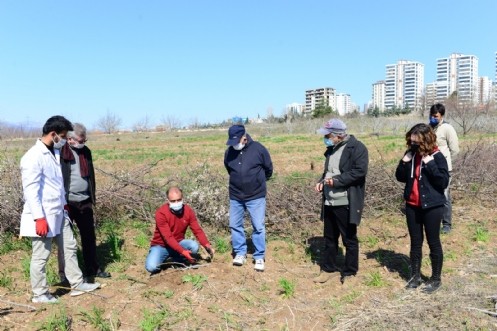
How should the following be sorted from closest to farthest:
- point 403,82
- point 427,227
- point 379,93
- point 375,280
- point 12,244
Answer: point 427,227
point 375,280
point 12,244
point 403,82
point 379,93

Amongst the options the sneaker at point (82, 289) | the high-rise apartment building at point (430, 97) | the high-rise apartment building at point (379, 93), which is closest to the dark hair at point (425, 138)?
the sneaker at point (82, 289)

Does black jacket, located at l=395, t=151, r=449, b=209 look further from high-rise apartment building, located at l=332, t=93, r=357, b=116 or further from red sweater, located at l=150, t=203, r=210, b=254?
high-rise apartment building, located at l=332, t=93, r=357, b=116

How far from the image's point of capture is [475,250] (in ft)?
17.6

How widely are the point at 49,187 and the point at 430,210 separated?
370cm

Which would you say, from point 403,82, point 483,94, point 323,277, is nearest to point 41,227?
point 323,277

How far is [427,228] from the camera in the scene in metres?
3.99

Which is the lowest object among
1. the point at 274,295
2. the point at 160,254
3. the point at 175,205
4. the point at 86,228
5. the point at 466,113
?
the point at 274,295

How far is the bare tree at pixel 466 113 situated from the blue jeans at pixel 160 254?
3136 centimetres

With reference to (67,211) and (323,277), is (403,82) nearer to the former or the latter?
(323,277)

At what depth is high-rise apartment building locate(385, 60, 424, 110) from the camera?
112594 millimetres

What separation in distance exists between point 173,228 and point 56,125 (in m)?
1.73

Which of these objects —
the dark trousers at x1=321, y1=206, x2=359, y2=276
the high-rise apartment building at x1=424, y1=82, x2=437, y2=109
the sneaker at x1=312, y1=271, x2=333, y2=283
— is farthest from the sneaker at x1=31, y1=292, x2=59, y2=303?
the high-rise apartment building at x1=424, y1=82, x2=437, y2=109

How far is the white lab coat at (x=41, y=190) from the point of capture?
11.7 ft

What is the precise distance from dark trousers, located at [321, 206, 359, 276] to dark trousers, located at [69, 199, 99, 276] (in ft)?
8.74
